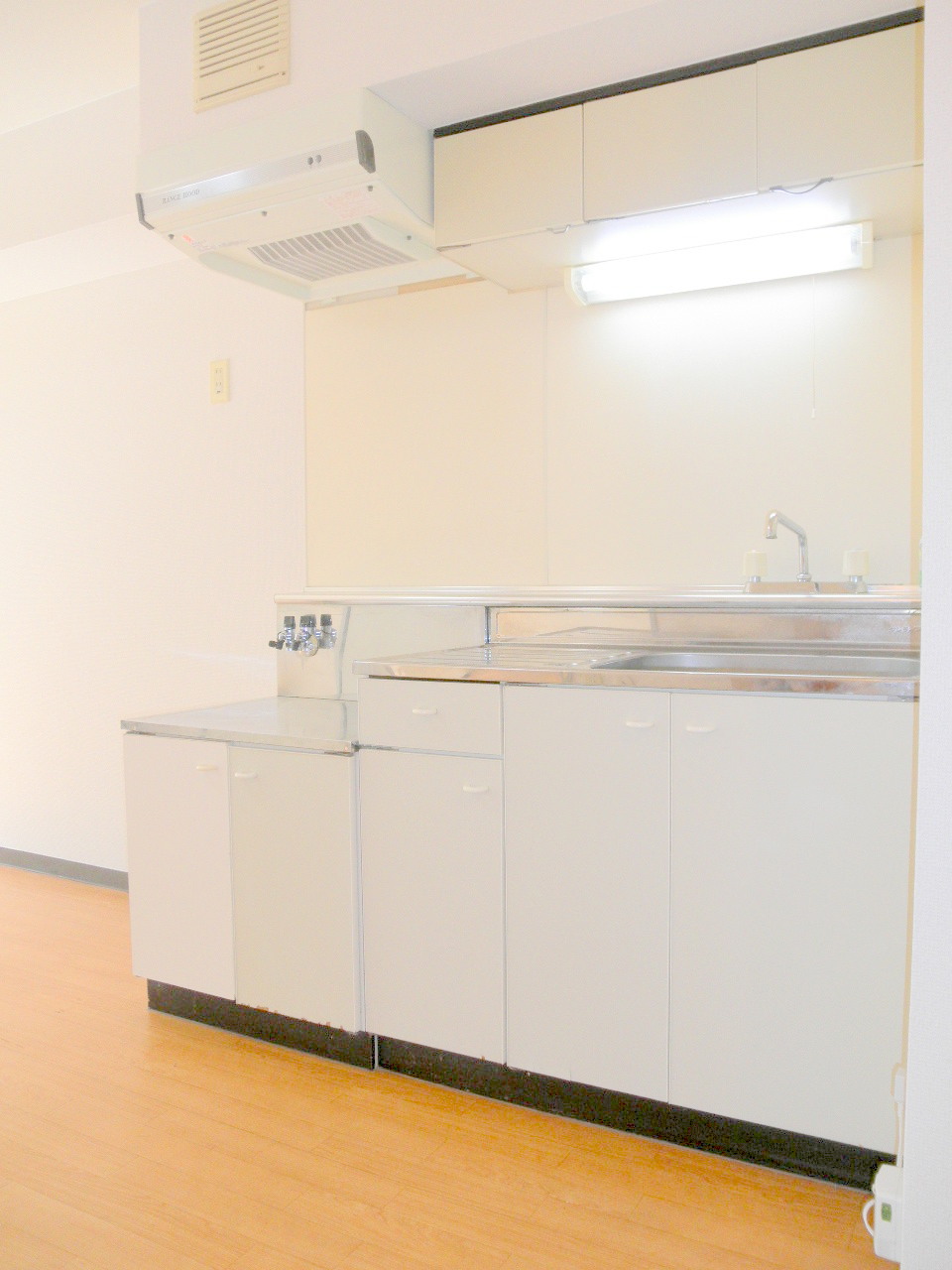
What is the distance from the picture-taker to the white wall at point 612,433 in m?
2.21

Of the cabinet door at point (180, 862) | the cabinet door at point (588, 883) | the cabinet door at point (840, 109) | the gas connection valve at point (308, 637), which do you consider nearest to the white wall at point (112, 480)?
the gas connection valve at point (308, 637)

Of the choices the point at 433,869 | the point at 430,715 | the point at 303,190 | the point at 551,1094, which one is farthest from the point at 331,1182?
the point at 303,190

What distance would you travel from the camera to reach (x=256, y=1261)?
1601mm

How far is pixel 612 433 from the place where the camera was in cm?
251

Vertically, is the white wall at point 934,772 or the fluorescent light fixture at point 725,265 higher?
the fluorescent light fixture at point 725,265

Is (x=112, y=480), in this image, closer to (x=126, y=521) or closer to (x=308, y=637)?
(x=126, y=521)

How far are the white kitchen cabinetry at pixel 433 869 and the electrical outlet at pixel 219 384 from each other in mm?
1524

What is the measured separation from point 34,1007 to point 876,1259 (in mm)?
2048

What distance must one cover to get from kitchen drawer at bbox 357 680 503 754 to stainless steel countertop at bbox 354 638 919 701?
0.02 meters

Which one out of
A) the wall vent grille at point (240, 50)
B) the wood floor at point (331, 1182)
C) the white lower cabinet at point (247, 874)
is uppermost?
the wall vent grille at point (240, 50)

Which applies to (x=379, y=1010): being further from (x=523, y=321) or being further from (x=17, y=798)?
(x=17, y=798)

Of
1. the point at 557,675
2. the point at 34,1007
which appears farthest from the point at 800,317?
the point at 34,1007

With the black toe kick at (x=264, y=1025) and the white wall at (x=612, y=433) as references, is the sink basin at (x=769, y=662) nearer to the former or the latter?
the white wall at (x=612, y=433)

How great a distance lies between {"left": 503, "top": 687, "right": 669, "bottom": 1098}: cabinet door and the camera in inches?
72.3
